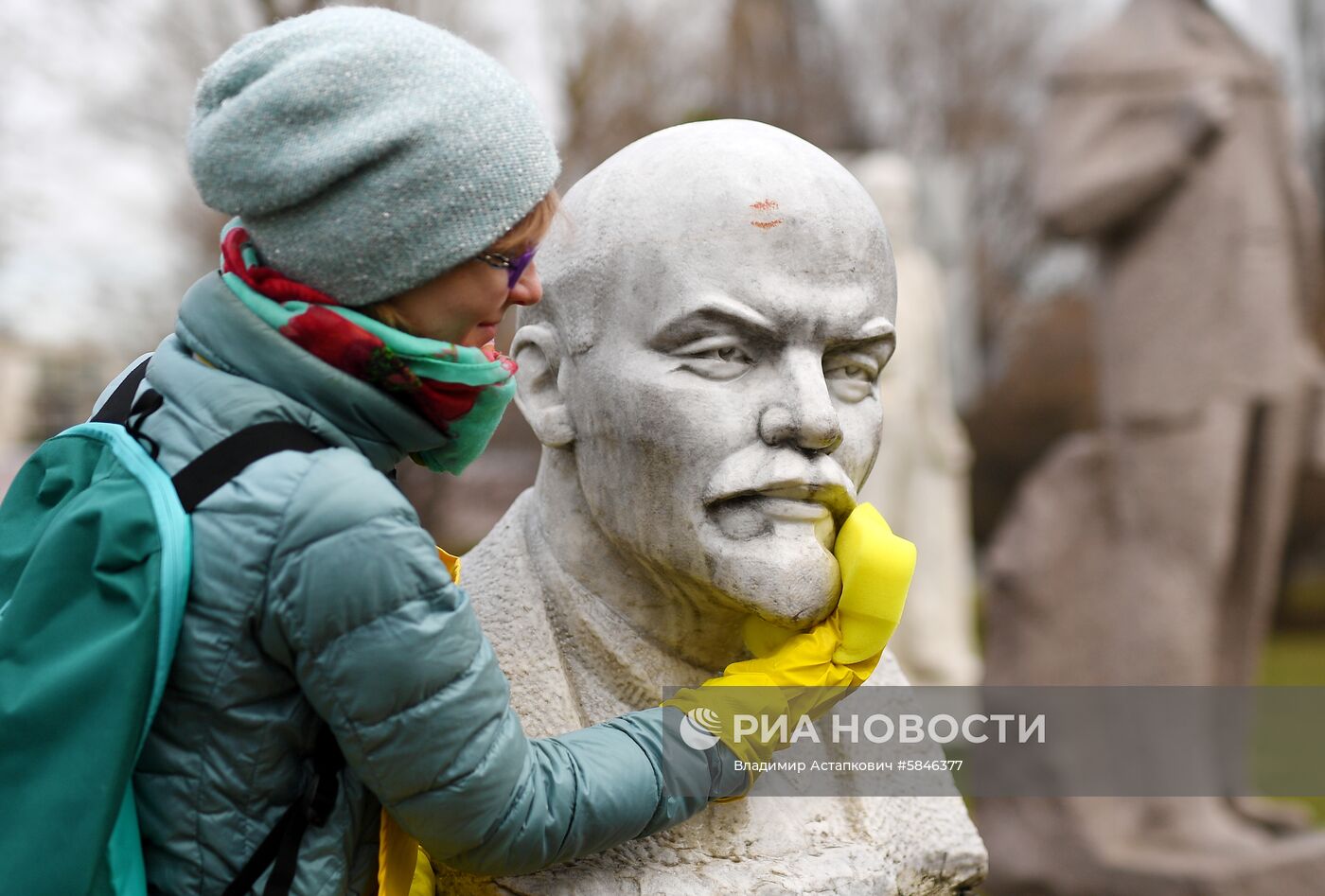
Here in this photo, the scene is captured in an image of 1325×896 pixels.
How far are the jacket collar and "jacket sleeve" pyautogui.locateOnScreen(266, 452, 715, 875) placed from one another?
93mm

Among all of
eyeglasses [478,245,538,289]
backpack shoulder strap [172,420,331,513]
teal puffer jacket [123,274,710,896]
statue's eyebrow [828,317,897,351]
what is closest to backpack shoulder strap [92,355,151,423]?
teal puffer jacket [123,274,710,896]

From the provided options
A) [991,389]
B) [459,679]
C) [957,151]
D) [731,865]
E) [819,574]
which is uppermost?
[459,679]

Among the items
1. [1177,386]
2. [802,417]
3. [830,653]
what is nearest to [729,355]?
[802,417]

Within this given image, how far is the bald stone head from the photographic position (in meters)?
1.70

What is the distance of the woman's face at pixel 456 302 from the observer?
1.44 metres

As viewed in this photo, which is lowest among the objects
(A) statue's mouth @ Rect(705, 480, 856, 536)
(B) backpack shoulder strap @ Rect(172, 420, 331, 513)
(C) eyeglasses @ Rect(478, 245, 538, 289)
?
(A) statue's mouth @ Rect(705, 480, 856, 536)

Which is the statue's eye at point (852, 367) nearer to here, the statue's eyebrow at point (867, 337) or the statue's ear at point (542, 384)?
the statue's eyebrow at point (867, 337)

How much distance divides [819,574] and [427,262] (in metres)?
0.63

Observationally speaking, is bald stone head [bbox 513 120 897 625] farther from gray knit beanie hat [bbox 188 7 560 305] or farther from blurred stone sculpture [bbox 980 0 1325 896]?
blurred stone sculpture [bbox 980 0 1325 896]

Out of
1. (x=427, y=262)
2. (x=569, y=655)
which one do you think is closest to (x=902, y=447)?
(x=569, y=655)

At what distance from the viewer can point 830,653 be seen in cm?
172

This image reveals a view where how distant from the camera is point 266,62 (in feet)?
4.45

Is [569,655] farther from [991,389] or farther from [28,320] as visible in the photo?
[991,389]

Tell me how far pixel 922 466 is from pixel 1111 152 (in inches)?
94.0
